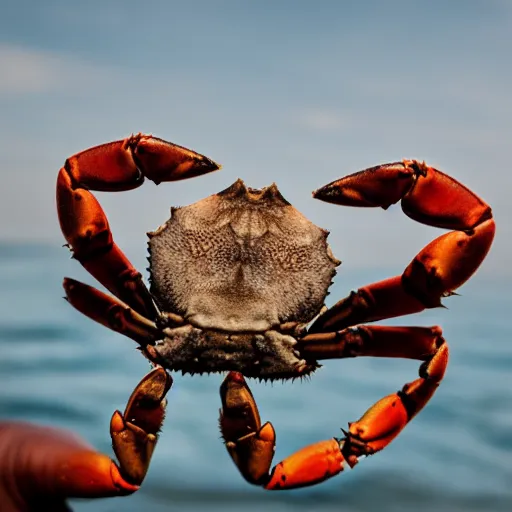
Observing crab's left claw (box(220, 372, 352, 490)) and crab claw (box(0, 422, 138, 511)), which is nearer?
crab claw (box(0, 422, 138, 511))

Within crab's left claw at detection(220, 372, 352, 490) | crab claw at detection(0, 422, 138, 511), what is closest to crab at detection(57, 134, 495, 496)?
crab's left claw at detection(220, 372, 352, 490)

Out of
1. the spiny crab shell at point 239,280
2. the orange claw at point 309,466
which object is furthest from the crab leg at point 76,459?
the orange claw at point 309,466

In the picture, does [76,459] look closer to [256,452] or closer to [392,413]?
[256,452]

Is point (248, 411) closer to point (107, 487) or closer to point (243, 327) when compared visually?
point (243, 327)

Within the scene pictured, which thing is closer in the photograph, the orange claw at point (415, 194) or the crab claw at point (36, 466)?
the crab claw at point (36, 466)

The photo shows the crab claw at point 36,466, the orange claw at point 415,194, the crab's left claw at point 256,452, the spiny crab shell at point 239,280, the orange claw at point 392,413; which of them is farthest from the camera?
the orange claw at point 392,413

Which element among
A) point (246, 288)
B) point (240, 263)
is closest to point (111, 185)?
point (240, 263)

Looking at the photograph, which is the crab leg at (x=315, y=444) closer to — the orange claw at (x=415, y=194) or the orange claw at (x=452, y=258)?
the orange claw at (x=452, y=258)

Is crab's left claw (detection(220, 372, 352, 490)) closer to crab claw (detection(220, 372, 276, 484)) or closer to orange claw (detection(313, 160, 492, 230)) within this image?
crab claw (detection(220, 372, 276, 484))
